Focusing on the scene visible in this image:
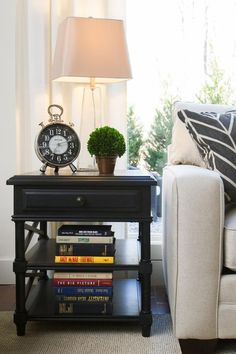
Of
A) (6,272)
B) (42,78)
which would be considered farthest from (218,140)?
(6,272)

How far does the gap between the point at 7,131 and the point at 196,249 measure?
122 cm

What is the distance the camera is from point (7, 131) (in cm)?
227

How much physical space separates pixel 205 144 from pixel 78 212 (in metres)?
0.55

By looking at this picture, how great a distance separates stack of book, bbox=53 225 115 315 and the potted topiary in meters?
0.25

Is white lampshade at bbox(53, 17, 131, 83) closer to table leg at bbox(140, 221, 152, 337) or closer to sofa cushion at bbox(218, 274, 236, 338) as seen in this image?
table leg at bbox(140, 221, 152, 337)

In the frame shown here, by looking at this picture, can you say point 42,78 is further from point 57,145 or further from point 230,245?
point 230,245

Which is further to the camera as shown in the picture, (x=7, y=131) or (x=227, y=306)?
(x=7, y=131)

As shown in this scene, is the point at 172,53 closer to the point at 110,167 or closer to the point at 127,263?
the point at 110,167

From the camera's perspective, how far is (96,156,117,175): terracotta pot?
175 centimetres

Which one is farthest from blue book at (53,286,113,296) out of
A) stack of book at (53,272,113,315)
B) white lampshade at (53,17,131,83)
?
white lampshade at (53,17,131,83)

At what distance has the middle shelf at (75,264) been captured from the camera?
1.67 metres

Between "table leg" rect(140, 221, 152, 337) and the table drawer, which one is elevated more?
the table drawer

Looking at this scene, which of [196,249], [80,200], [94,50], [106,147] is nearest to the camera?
[196,249]

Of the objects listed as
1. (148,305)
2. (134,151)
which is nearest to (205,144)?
(148,305)
